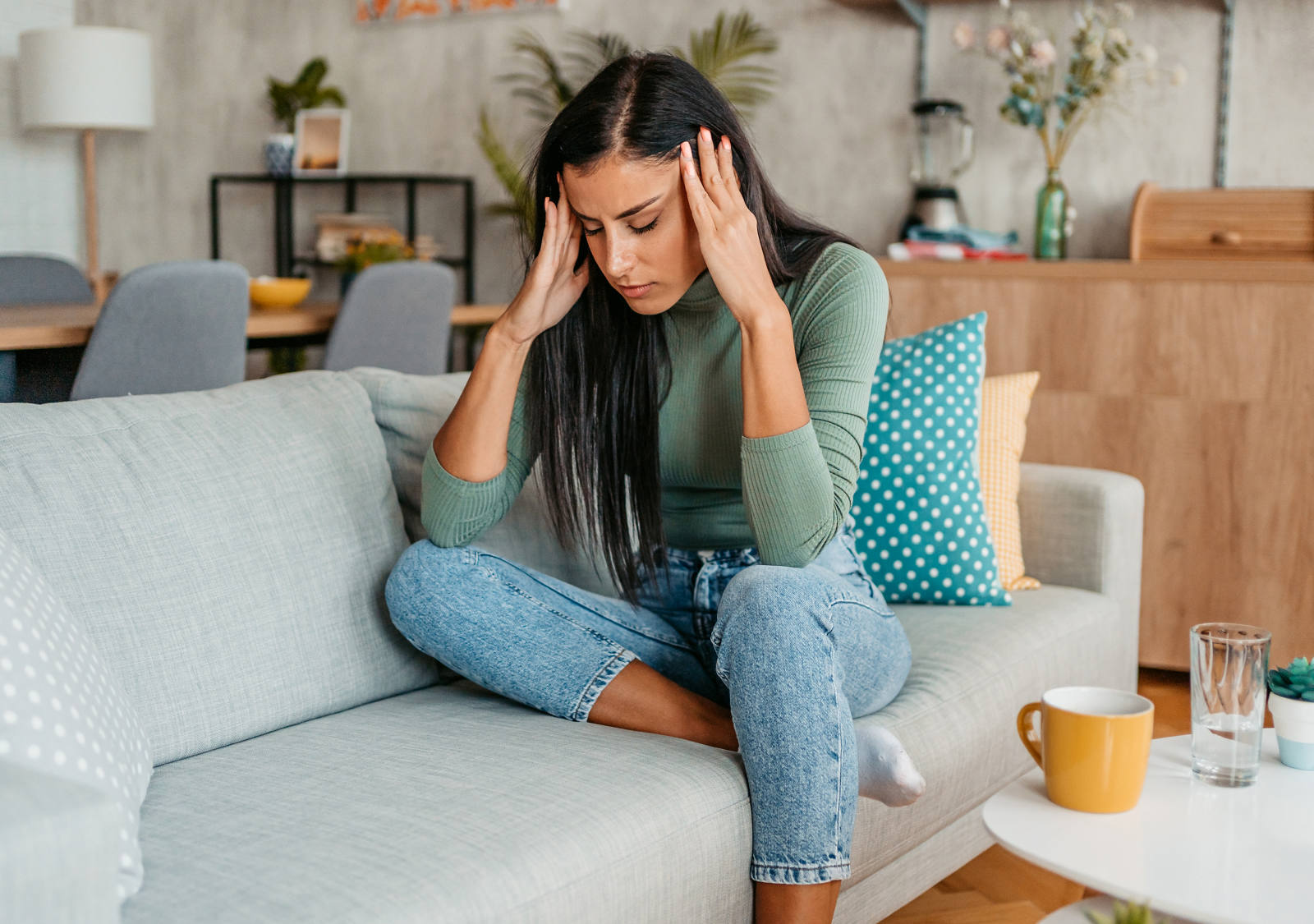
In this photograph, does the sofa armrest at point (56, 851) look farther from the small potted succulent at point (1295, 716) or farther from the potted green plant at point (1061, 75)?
the potted green plant at point (1061, 75)

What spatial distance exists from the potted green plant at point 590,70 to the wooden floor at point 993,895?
2185 mm

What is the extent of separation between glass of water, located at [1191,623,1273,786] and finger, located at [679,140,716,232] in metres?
0.63

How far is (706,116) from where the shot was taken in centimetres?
141

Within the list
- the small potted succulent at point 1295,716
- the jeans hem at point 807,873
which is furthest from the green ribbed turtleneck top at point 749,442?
the small potted succulent at point 1295,716

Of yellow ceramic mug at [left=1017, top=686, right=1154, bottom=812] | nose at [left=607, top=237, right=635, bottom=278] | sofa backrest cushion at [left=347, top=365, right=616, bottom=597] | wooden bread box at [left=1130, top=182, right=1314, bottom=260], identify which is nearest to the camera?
yellow ceramic mug at [left=1017, top=686, right=1154, bottom=812]

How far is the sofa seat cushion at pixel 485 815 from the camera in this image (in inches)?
38.1

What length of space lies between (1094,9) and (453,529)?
2487 millimetres

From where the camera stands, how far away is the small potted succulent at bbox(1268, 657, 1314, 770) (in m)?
1.13

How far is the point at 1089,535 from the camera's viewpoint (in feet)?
6.44

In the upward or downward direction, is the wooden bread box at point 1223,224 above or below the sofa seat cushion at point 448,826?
above

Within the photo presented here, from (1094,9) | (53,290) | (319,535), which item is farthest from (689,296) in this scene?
(53,290)

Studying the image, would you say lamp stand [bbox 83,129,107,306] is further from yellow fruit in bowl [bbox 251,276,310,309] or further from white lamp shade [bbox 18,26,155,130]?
yellow fruit in bowl [bbox 251,276,310,309]

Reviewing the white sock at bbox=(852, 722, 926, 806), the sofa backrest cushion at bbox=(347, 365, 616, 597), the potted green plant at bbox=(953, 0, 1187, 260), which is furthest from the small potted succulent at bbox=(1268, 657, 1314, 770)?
the potted green plant at bbox=(953, 0, 1187, 260)

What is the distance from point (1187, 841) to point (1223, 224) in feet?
7.33
